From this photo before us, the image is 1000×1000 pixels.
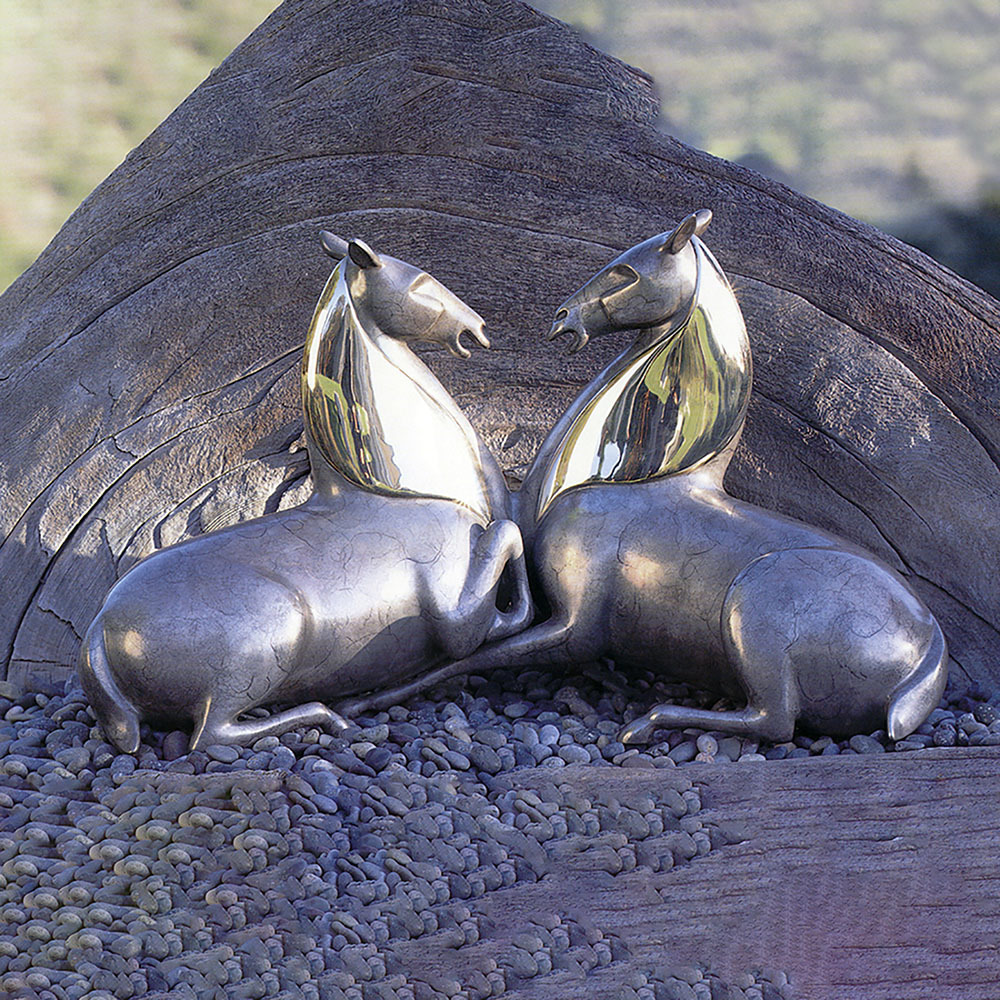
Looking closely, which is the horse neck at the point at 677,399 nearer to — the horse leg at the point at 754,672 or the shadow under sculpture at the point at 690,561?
the shadow under sculpture at the point at 690,561

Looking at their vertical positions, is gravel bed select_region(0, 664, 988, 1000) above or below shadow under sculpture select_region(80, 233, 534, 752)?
below

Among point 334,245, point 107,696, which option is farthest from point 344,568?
point 334,245

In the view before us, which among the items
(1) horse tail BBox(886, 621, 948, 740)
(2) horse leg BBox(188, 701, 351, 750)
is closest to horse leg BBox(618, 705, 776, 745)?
(1) horse tail BBox(886, 621, 948, 740)

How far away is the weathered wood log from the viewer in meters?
1.97

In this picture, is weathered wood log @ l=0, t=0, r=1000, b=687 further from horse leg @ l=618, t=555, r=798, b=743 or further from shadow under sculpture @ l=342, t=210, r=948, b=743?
horse leg @ l=618, t=555, r=798, b=743

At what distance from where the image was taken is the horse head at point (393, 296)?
64.5 inches

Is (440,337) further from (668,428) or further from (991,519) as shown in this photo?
(991,519)

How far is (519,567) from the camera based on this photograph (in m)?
1.69

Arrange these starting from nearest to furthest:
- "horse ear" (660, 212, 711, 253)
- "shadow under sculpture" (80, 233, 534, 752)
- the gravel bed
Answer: the gravel bed, "shadow under sculpture" (80, 233, 534, 752), "horse ear" (660, 212, 711, 253)

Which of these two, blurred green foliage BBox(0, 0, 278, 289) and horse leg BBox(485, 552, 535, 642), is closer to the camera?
horse leg BBox(485, 552, 535, 642)

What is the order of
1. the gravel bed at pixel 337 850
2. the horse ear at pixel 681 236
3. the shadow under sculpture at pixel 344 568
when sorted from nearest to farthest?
the gravel bed at pixel 337 850 → the shadow under sculpture at pixel 344 568 → the horse ear at pixel 681 236

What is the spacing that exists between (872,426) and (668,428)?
20.7 inches

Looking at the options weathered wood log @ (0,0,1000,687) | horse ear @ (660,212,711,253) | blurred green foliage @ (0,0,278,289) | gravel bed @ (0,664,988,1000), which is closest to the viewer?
gravel bed @ (0,664,988,1000)

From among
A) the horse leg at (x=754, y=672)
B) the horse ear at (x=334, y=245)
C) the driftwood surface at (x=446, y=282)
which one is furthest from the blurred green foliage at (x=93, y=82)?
the horse leg at (x=754, y=672)
